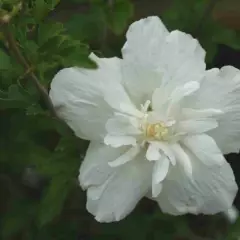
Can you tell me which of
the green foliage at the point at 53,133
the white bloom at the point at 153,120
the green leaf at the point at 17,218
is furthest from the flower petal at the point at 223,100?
the green leaf at the point at 17,218

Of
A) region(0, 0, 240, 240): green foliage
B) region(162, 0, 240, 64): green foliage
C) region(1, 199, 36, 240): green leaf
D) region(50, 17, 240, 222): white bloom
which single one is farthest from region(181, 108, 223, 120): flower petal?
region(1, 199, 36, 240): green leaf

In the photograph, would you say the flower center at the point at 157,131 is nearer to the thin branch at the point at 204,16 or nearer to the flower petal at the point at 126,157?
the flower petal at the point at 126,157

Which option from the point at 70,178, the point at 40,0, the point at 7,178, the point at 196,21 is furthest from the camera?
the point at 7,178

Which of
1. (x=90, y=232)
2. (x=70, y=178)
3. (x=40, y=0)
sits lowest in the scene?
(x=90, y=232)

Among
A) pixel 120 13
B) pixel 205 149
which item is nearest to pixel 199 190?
pixel 205 149

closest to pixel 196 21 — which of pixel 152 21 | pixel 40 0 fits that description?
pixel 152 21

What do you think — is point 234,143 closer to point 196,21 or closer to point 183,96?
point 183,96

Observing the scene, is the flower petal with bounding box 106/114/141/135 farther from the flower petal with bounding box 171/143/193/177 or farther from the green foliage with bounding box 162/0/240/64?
the green foliage with bounding box 162/0/240/64
